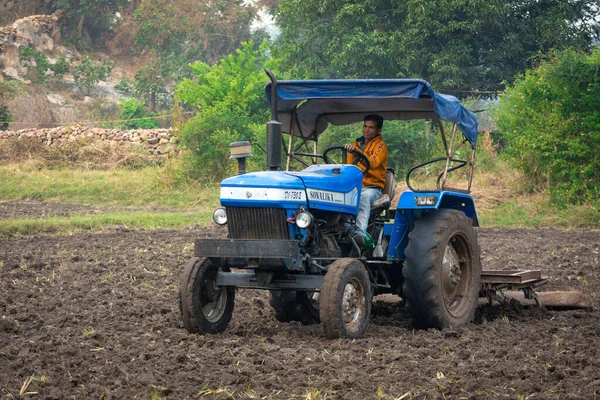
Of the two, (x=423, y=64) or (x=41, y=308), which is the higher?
(x=423, y=64)

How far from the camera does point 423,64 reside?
79.9 feet

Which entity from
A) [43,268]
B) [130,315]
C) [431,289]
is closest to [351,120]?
[431,289]

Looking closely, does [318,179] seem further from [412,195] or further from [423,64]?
[423,64]

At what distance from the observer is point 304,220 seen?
264 inches

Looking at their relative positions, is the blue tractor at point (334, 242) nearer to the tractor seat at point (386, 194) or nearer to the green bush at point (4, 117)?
the tractor seat at point (386, 194)

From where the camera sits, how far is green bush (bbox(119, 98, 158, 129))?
1367 inches

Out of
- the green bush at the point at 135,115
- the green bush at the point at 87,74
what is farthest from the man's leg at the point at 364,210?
the green bush at the point at 87,74

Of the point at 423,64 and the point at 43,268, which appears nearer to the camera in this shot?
the point at 43,268

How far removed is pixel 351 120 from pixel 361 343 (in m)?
3.00

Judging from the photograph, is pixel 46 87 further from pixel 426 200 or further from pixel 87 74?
pixel 426 200

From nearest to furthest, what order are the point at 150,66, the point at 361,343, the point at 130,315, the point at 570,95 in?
the point at 361,343, the point at 130,315, the point at 570,95, the point at 150,66

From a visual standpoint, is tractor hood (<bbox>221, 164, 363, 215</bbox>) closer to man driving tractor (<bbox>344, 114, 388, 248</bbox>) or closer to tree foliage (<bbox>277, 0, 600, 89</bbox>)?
man driving tractor (<bbox>344, 114, 388, 248</bbox>)

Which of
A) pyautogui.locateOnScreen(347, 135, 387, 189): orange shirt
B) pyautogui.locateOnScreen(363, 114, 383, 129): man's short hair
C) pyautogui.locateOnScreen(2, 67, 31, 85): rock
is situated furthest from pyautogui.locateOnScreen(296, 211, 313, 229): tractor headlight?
pyautogui.locateOnScreen(2, 67, 31, 85): rock

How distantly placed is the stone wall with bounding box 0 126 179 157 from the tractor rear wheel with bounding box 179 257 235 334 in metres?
19.3
